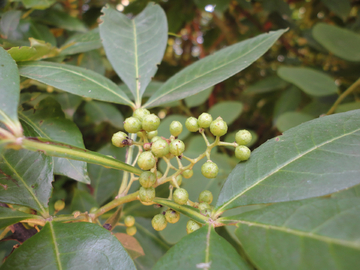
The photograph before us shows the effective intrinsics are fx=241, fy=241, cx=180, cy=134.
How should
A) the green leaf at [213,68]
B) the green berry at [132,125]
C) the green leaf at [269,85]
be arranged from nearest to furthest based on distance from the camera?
the green berry at [132,125] → the green leaf at [213,68] → the green leaf at [269,85]

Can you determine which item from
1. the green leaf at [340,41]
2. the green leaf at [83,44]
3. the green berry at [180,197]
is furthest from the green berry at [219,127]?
the green leaf at [340,41]

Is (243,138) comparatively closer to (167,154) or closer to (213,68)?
(167,154)

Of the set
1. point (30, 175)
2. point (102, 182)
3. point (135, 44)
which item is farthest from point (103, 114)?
point (30, 175)

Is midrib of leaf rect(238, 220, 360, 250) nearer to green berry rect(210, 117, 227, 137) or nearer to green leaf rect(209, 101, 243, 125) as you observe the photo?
green berry rect(210, 117, 227, 137)

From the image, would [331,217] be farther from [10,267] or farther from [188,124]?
[10,267]

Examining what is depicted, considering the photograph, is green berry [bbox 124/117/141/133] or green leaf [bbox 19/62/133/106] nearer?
green berry [bbox 124/117/141/133]

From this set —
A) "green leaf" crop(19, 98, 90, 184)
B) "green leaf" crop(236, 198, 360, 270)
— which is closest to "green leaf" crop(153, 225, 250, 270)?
"green leaf" crop(236, 198, 360, 270)

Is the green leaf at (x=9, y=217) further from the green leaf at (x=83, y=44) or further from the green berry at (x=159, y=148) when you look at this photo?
the green leaf at (x=83, y=44)
